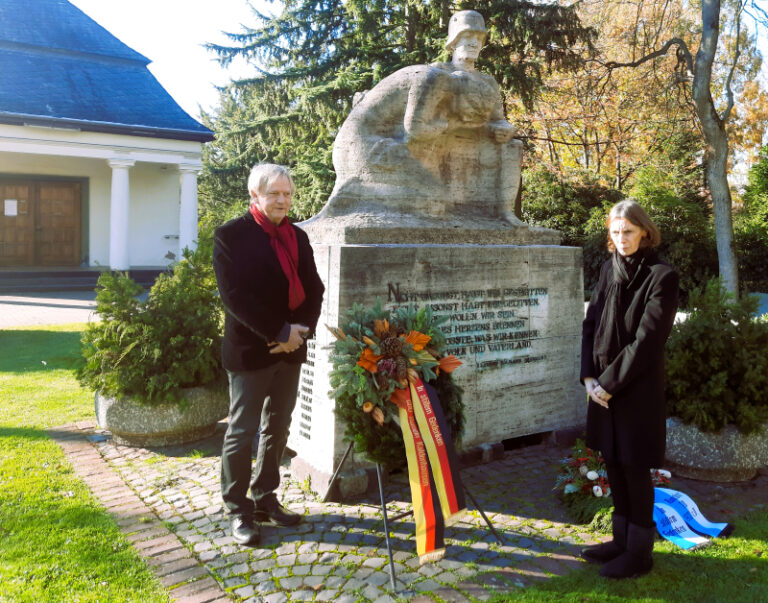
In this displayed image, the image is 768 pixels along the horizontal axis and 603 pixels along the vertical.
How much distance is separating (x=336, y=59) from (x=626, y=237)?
59.7ft

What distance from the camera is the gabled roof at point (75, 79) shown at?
63.1ft

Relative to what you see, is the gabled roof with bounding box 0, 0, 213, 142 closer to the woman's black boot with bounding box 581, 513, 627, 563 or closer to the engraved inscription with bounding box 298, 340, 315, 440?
the engraved inscription with bounding box 298, 340, 315, 440

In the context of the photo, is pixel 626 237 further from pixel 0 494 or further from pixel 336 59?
pixel 336 59

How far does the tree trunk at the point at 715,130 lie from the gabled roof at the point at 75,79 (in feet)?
50.5

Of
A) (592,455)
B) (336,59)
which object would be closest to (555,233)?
(592,455)

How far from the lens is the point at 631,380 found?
322 cm

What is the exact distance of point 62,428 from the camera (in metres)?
5.89

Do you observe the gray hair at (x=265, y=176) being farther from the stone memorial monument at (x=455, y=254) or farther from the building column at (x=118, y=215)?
the building column at (x=118, y=215)

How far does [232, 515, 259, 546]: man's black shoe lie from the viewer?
3.57 meters

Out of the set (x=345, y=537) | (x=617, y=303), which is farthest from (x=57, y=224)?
(x=617, y=303)

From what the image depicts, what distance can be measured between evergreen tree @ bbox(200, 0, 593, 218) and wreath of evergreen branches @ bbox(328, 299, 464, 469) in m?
13.5

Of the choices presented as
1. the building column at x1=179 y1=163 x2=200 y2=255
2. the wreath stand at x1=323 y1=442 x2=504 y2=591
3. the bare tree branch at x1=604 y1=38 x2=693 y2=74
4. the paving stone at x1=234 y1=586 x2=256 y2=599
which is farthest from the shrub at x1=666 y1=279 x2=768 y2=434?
the building column at x1=179 y1=163 x2=200 y2=255

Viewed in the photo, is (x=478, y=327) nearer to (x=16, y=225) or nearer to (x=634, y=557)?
(x=634, y=557)

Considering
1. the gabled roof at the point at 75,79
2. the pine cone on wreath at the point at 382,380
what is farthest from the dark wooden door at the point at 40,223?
the pine cone on wreath at the point at 382,380
